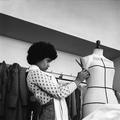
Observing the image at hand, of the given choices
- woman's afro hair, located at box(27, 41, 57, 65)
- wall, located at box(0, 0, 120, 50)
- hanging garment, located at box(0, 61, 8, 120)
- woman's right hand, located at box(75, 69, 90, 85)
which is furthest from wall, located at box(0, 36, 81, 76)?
woman's right hand, located at box(75, 69, 90, 85)

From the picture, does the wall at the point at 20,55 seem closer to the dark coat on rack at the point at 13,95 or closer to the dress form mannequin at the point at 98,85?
the dark coat on rack at the point at 13,95

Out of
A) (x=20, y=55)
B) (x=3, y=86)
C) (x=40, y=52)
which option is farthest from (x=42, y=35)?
(x=40, y=52)

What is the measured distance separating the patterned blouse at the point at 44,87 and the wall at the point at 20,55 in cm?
128

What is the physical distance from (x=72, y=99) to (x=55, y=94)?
3.04 feet

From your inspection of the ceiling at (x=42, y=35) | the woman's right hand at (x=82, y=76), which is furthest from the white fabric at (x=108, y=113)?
the ceiling at (x=42, y=35)

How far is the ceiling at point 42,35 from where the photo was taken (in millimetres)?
2902

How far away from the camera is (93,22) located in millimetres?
3719

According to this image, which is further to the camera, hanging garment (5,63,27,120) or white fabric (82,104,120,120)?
hanging garment (5,63,27,120)

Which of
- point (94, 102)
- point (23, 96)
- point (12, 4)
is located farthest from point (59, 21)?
point (94, 102)

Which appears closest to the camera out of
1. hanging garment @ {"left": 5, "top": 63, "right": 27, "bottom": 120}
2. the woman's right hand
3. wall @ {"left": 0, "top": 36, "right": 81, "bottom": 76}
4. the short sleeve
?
the short sleeve

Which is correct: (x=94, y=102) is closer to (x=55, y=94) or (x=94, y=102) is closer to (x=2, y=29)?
(x=55, y=94)

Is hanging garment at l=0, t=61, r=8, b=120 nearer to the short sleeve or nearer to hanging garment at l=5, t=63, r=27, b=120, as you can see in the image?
hanging garment at l=5, t=63, r=27, b=120

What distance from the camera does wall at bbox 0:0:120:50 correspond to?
9.76ft

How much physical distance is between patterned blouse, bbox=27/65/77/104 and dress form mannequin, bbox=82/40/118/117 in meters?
0.23
